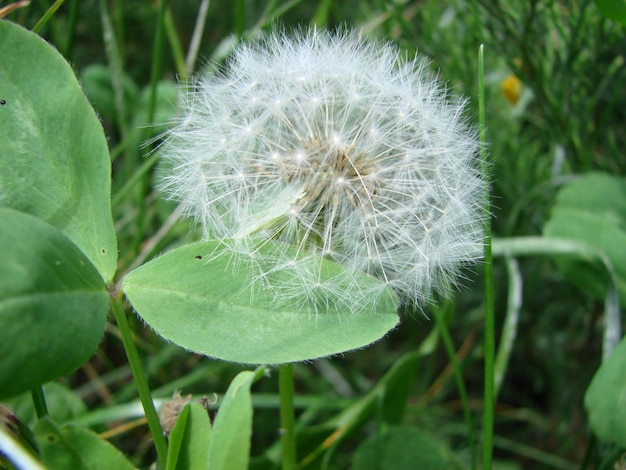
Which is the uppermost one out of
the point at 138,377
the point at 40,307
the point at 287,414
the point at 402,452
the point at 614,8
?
the point at 614,8

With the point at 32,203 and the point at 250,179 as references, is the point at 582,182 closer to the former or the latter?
the point at 250,179

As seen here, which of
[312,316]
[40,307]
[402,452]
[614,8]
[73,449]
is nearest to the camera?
[40,307]

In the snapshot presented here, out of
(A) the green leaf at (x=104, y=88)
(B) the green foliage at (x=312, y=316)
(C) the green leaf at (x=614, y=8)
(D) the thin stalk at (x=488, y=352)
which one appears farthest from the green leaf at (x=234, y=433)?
(A) the green leaf at (x=104, y=88)

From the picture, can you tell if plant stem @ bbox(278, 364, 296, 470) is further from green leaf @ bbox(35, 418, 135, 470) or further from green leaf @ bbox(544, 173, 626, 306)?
green leaf @ bbox(544, 173, 626, 306)

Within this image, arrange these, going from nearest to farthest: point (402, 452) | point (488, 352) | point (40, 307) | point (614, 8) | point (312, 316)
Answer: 1. point (40, 307)
2. point (312, 316)
3. point (488, 352)
4. point (614, 8)
5. point (402, 452)

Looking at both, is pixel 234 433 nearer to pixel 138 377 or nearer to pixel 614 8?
pixel 138 377

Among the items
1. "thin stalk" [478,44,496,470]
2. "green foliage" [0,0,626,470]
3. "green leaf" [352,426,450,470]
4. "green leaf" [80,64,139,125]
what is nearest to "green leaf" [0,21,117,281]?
"green foliage" [0,0,626,470]

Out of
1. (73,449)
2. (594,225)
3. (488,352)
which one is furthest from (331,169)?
(594,225)
